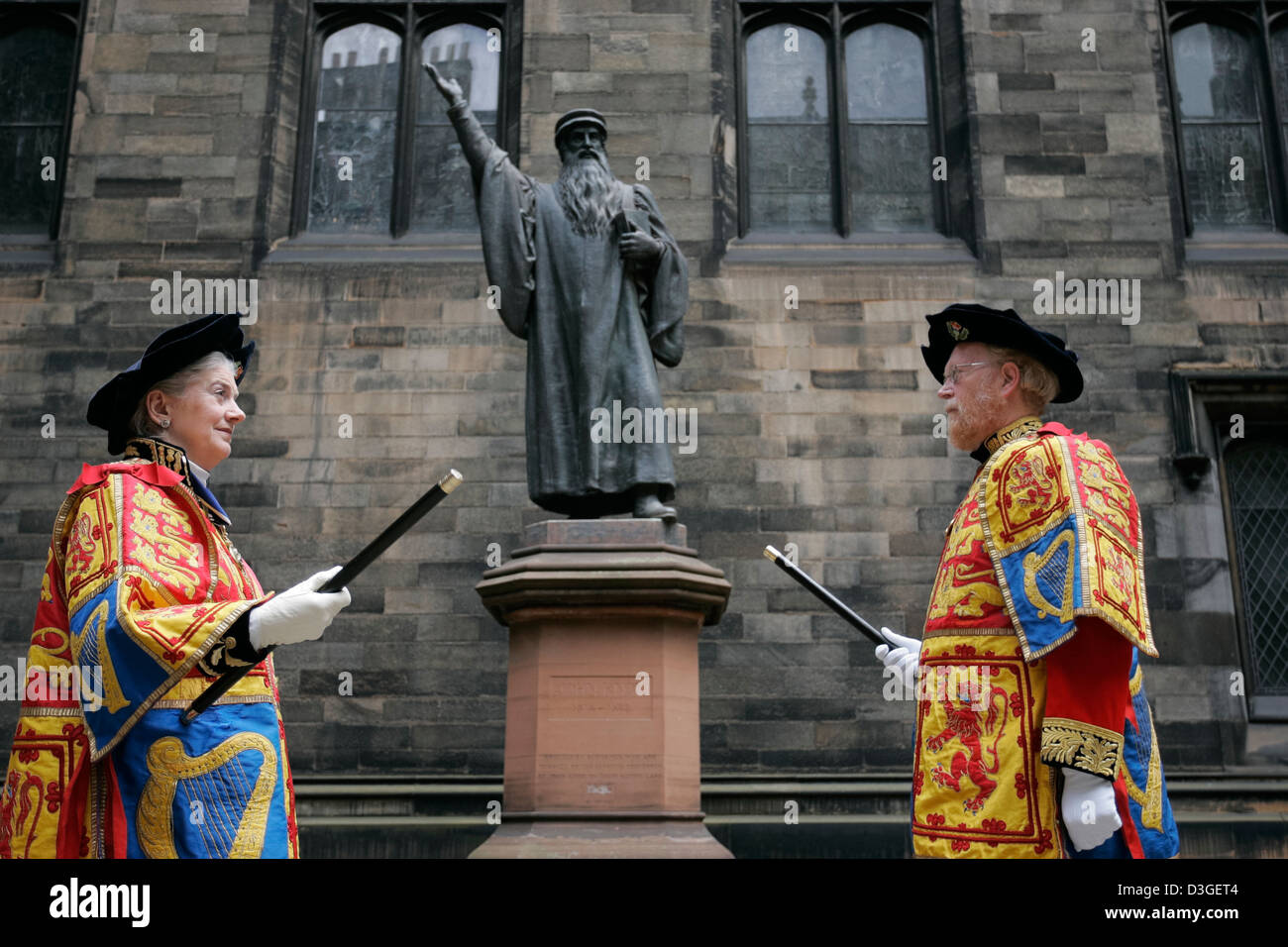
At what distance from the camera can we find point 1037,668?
296 cm

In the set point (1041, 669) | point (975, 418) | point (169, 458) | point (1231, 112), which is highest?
point (1231, 112)

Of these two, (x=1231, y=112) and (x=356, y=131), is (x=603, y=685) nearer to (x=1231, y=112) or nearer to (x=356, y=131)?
(x=356, y=131)

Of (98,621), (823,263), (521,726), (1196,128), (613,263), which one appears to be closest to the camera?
(98,621)

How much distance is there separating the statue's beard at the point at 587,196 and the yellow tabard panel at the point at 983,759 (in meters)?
3.11

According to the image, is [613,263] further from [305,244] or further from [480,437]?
[305,244]

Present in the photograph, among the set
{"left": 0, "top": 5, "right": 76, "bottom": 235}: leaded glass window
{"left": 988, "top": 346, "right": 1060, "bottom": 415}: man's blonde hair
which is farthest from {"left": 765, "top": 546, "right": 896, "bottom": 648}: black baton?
{"left": 0, "top": 5, "right": 76, "bottom": 235}: leaded glass window

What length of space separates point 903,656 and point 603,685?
150 centimetres

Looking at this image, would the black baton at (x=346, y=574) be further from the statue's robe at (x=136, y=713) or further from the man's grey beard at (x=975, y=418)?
the man's grey beard at (x=975, y=418)

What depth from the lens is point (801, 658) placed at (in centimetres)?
847

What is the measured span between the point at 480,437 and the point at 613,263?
3.66 m

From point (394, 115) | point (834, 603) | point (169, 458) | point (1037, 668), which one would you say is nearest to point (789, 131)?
point (394, 115)

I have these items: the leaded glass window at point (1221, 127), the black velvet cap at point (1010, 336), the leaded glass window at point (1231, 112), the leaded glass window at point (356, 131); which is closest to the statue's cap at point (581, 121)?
the black velvet cap at point (1010, 336)

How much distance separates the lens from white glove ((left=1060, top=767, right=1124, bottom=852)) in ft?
8.71
